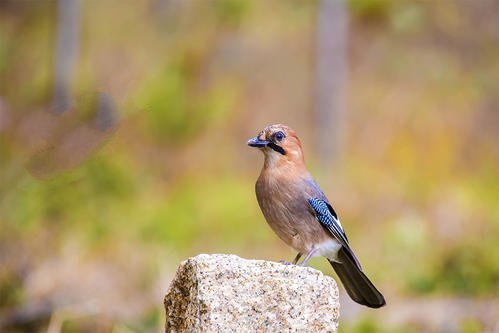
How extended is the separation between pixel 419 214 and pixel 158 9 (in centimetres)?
860

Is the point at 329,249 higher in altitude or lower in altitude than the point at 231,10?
lower

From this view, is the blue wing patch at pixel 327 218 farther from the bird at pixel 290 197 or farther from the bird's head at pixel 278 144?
the bird's head at pixel 278 144

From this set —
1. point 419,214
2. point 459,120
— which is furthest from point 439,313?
point 459,120

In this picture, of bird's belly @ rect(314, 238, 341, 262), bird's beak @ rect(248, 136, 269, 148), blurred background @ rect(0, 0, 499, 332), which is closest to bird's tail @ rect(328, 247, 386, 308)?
bird's belly @ rect(314, 238, 341, 262)

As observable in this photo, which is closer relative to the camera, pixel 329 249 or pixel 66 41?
pixel 329 249

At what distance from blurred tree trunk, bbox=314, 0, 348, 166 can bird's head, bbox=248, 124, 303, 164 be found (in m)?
11.7

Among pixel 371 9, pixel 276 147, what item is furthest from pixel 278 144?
pixel 371 9

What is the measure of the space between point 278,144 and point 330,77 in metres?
12.5

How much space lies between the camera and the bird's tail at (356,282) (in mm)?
4484

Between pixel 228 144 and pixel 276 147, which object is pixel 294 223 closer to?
pixel 276 147

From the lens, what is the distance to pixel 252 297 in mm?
3650

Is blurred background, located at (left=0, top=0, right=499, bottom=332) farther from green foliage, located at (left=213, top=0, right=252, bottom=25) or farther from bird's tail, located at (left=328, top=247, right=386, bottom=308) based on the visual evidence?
bird's tail, located at (left=328, top=247, right=386, bottom=308)

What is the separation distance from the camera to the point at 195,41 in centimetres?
1769

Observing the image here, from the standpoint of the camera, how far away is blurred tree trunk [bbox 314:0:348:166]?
16.1m
